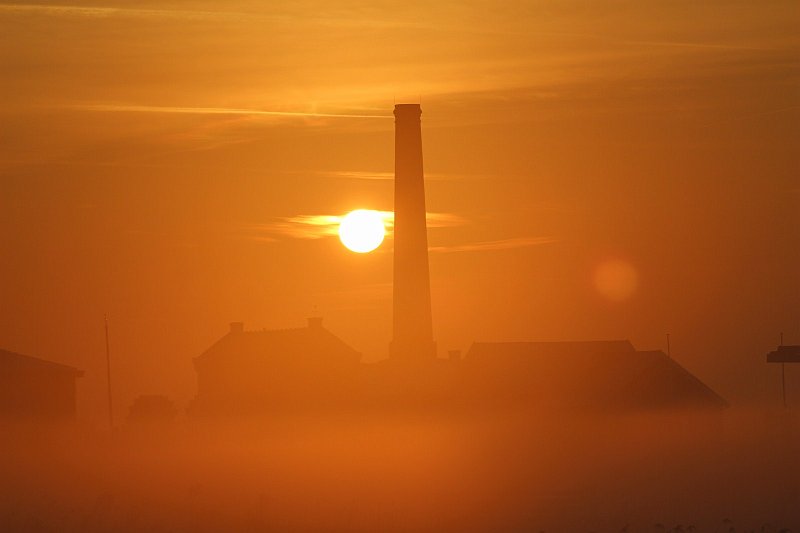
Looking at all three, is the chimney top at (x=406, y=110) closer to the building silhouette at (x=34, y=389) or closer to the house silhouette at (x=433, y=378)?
the house silhouette at (x=433, y=378)

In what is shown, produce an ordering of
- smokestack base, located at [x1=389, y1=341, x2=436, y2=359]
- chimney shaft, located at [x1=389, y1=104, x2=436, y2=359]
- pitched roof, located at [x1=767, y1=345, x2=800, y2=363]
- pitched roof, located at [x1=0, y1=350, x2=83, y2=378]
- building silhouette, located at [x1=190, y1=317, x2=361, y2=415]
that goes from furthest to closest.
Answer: building silhouette, located at [x1=190, y1=317, x2=361, y2=415]
smokestack base, located at [x1=389, y1=341, x2=436, y2=359]
chimney shaft, located at [x1=389, y1=104, x2=436, y2=359]
pitched roof, located at [x1=767, y1=345, x2=800, y2=363]
pitched roof, located at [x1=0, y1=350, x2=83, y2=378]

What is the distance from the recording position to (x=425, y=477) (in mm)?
40594

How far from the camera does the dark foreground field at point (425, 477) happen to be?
3328cm

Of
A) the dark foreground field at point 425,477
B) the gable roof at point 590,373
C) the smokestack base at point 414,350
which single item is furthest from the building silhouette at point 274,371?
the dark foreground field at point 425,477

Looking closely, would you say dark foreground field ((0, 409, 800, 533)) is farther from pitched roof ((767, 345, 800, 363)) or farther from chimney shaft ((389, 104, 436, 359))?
chimney shaft ((389, 104, 436, 359))

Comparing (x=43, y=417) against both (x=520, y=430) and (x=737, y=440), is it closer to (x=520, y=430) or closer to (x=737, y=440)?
(x=520, y=430)

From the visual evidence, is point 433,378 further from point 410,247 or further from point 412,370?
point 410,247

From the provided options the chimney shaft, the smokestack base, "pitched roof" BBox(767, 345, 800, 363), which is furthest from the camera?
the smokestack base

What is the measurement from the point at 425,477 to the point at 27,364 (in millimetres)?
12245

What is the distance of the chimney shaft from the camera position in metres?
63.1

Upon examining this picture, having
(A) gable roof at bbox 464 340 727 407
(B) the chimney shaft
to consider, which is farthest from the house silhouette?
(B) the chimney shaft

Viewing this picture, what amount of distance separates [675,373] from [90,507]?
29267mm

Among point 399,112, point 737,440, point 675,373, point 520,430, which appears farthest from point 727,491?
point 399,112

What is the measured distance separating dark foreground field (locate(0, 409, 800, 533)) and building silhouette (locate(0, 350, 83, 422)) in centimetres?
52
